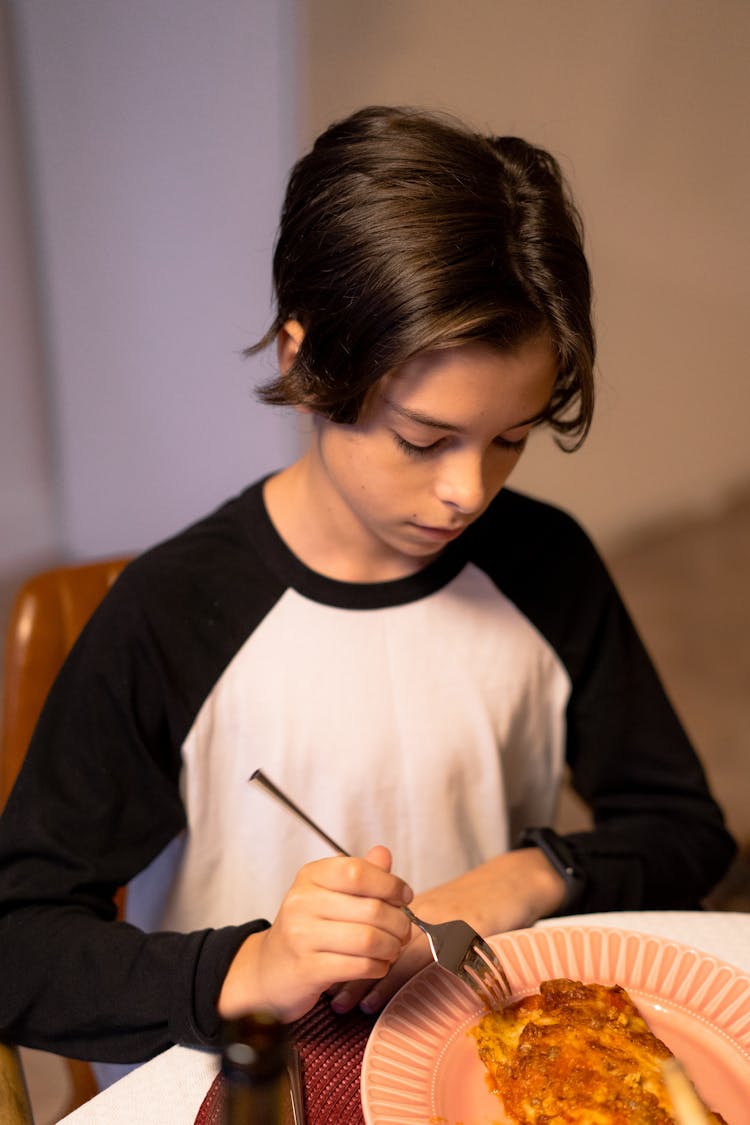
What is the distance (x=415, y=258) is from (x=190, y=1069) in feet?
1.92

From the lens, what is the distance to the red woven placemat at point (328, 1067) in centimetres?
67

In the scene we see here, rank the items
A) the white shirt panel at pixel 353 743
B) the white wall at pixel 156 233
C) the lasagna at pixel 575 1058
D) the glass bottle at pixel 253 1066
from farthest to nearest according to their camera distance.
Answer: the white wall at pixel 156 233, the white shirt panel at pixel 353 743, the lasagna at pixel 575 1058, the glass bottle at pixel 253 1066

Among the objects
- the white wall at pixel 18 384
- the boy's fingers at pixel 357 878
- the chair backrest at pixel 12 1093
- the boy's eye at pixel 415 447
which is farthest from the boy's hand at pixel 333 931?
the white wall at pixel 18 384

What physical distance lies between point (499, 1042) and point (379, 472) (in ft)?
1.38

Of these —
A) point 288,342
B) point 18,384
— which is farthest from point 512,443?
point 18,384

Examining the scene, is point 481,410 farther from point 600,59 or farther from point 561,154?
point 600,59

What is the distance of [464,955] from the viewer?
0.73 meters

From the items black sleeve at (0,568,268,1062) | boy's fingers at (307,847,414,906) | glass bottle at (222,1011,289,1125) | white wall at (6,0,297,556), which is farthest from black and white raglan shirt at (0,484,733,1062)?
white wall at (6,0,297,556)

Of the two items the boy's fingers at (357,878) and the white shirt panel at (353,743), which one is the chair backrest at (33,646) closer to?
the white shirt panel at (353,743)

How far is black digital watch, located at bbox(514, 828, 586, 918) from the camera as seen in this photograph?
37.6 inches

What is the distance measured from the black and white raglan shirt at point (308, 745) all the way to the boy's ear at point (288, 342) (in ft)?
0.52

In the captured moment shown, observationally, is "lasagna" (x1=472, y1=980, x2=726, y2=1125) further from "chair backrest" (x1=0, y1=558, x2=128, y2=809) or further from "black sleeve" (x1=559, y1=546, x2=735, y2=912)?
"chair backrest" (x1=0, y1=558, x2=128, y2=809)

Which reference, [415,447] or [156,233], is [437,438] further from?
A: [156,233]

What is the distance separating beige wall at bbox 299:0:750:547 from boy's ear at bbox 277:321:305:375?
2.50 feet
